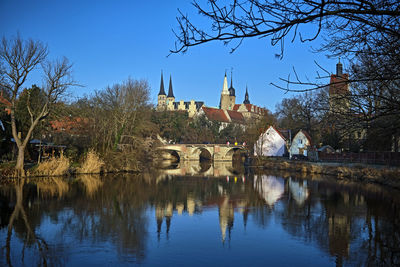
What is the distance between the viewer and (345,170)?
33.0 m

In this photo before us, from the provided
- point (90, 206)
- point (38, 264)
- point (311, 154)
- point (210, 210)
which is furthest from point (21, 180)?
Result: point (311, 154)

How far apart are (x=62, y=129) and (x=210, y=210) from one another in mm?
26490

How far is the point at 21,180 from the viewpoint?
73.9ft

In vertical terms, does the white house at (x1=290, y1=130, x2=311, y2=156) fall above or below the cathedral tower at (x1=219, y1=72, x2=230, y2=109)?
below

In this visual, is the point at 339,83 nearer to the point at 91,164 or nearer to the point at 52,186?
the point at 52,186

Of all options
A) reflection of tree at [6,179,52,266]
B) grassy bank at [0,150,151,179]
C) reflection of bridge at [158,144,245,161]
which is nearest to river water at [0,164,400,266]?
reflection of tree at [6,179,52,266]

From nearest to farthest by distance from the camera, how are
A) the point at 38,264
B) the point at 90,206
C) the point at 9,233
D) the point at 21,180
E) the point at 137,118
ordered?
the point at 38,264 < the point at 9,233 < the point at 90,206 < the point at 21,180 < the point at 137,118

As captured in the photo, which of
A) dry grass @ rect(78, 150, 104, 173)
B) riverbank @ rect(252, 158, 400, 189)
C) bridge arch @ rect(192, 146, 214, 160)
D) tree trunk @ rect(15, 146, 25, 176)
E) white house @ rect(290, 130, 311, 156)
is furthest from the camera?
bridge arch @ rect(192, 146, 214, 160)

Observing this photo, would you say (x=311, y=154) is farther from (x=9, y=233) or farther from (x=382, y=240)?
(x=9, y=233)

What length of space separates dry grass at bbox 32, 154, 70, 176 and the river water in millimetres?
4539

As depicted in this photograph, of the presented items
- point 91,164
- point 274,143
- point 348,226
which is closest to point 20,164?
point 91,164

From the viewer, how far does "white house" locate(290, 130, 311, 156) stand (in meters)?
53.4

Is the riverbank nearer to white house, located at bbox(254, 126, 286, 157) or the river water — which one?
the river water

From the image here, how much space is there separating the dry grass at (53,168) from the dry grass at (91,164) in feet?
6.91
